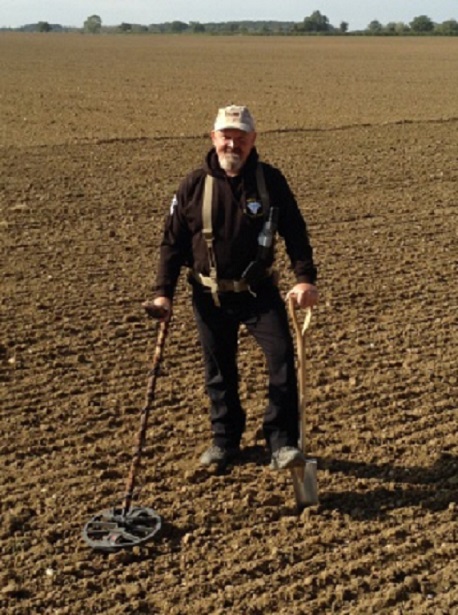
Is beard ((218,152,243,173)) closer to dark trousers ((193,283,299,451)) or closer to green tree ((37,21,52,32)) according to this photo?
dark trousers ((193,283,299,451))

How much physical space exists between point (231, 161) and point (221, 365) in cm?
121

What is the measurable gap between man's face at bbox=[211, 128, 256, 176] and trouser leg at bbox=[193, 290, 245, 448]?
748 millimetres

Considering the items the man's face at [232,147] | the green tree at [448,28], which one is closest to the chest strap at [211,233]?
the man's face at [232,147]

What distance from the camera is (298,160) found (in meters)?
15.4

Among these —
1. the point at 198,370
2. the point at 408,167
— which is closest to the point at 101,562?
the point at 198,370

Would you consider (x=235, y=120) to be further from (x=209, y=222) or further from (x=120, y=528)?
(x=120, y=528)

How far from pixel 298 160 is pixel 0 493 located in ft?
37.0

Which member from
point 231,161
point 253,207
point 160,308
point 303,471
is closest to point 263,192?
point 253,207

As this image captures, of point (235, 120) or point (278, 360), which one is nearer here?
point (235, 120)

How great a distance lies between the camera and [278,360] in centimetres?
475

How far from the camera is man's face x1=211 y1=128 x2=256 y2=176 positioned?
14.7ft

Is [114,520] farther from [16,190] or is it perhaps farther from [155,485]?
[16,190]

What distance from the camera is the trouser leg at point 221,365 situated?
4922 millimetres

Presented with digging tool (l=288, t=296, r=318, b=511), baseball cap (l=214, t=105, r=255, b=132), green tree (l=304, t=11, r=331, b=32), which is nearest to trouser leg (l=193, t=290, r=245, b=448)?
digging tool (l=288, t=296, r=318, b=511)
